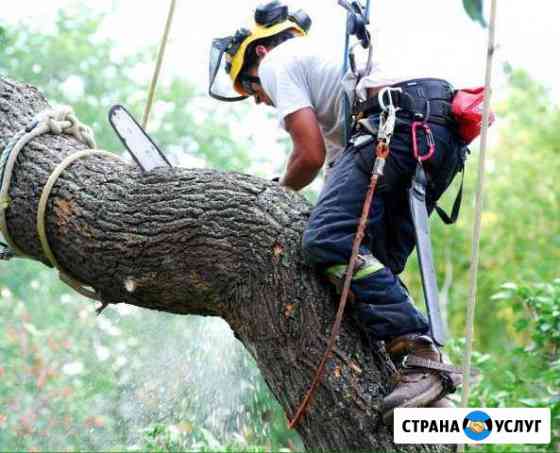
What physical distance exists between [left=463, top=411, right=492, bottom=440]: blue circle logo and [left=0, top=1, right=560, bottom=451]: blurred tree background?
3.99 feet

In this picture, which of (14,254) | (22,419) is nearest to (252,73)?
(14,254)

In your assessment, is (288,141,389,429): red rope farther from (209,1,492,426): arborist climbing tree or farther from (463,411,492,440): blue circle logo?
(463,411,492,440): blue circle logo

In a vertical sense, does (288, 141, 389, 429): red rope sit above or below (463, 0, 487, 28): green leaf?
below

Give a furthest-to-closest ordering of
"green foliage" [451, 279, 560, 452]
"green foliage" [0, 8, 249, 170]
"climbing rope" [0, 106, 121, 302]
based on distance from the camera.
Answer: "green foliage" [0, 8, 249, 170] → "green foliage" [451, 279, 560, 452] → "climbing rope" [0, 106, 121, 302]

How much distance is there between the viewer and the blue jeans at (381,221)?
2.52 meters

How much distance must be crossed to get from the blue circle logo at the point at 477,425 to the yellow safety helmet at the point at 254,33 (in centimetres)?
146

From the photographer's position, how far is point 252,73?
10.8 ft

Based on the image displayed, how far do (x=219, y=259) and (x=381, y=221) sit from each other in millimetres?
495

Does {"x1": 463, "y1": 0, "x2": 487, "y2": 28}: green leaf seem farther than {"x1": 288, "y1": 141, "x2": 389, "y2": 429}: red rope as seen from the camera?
No

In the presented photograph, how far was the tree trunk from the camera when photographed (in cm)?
248

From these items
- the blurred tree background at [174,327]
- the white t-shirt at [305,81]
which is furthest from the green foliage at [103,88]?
the white t-shirt at [305,81]

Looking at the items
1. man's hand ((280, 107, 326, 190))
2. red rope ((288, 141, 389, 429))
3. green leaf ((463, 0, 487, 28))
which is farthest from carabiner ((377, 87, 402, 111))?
green leaf ((463, 0, 487, 28))

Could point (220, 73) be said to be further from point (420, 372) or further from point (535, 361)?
point (535, 361)

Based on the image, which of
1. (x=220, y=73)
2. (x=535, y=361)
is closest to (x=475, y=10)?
(x=220, y=73)
